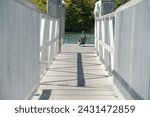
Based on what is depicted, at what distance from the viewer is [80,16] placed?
58.8m

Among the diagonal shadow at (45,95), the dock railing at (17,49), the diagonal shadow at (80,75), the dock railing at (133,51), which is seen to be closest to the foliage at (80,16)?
the diagonal shadow at (80,75)

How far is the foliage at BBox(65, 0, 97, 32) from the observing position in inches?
2274

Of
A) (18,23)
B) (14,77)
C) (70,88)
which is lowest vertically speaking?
(70,88)

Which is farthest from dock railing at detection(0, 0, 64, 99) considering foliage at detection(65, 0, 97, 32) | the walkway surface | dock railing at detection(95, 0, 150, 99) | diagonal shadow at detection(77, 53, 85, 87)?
foliage at detection(65, 0, 97, 32)

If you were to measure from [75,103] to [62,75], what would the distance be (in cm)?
843

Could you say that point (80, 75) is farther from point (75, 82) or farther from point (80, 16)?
point (80, 16)

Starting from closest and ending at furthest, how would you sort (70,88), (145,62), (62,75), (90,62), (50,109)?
(50,109) < (145,62) < (70,88) < (62,75) < (90,62)

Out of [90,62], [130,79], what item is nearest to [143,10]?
[130,79]

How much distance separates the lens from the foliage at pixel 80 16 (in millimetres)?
57759

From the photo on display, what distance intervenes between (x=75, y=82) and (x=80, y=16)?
46.7m

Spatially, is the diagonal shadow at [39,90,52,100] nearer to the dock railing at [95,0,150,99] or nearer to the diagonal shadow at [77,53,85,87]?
the diagonal shadow at [77,53,85,87]

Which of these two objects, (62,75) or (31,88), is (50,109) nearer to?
(31,88)

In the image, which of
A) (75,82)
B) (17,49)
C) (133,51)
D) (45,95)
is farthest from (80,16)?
(17,49)

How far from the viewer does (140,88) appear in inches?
265
